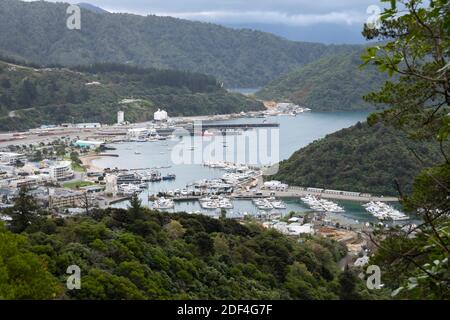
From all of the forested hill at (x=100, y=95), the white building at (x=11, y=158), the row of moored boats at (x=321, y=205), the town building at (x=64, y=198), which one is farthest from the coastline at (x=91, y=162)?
the row of moored boats at (x=321, y=205)

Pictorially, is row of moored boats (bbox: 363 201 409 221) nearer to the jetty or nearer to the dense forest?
the jetty

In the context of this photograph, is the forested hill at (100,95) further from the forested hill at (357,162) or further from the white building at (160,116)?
the forested hill at (357,162)

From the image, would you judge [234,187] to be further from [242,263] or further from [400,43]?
[400,43]

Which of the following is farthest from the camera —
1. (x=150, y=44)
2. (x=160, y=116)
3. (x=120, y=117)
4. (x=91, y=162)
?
(x=150, y=44)

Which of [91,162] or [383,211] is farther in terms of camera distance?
[91,162]

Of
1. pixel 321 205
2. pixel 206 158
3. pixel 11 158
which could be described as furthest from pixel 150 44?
pixel 321 205

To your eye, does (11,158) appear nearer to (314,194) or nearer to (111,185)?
(111,185)
